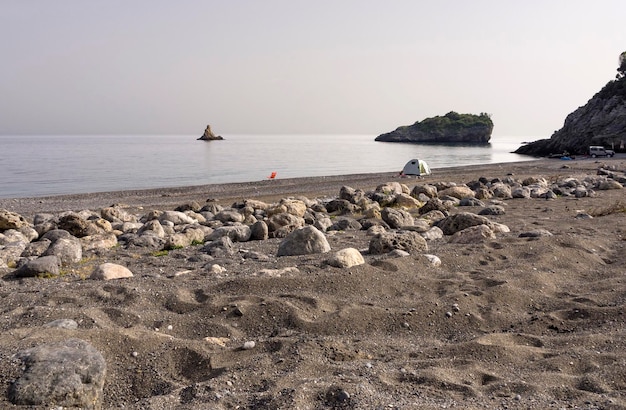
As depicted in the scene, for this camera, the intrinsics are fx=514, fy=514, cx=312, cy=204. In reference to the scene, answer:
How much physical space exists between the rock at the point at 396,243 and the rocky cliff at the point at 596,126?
53.8 m

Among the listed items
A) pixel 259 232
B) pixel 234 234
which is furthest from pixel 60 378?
pixel 259 232

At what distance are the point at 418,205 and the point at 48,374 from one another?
13.4 metres

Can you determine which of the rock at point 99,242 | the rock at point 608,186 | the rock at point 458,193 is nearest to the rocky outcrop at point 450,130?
the rock at point 608,186

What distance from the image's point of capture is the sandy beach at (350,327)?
11.6 feet

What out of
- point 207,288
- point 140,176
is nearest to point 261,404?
point 207,288

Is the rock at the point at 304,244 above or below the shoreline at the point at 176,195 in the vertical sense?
above

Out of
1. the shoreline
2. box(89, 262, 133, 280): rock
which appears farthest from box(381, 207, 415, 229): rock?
the shoreline

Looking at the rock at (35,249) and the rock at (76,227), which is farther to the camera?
the rock at (76,227)

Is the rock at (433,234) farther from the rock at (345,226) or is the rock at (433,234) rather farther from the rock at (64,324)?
the rock at (64,324)

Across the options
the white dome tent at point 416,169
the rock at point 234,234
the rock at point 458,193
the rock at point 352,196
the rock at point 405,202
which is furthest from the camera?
the white dome tent at point 416,169

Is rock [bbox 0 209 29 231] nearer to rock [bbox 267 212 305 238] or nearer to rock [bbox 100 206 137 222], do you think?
rock [bbox 100 206 137 222]

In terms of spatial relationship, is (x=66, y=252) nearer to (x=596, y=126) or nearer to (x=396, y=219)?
(x=396, y=219)

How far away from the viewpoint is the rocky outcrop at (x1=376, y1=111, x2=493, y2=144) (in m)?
144

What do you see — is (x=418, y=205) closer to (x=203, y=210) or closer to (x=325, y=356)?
(x=203, y=210)
